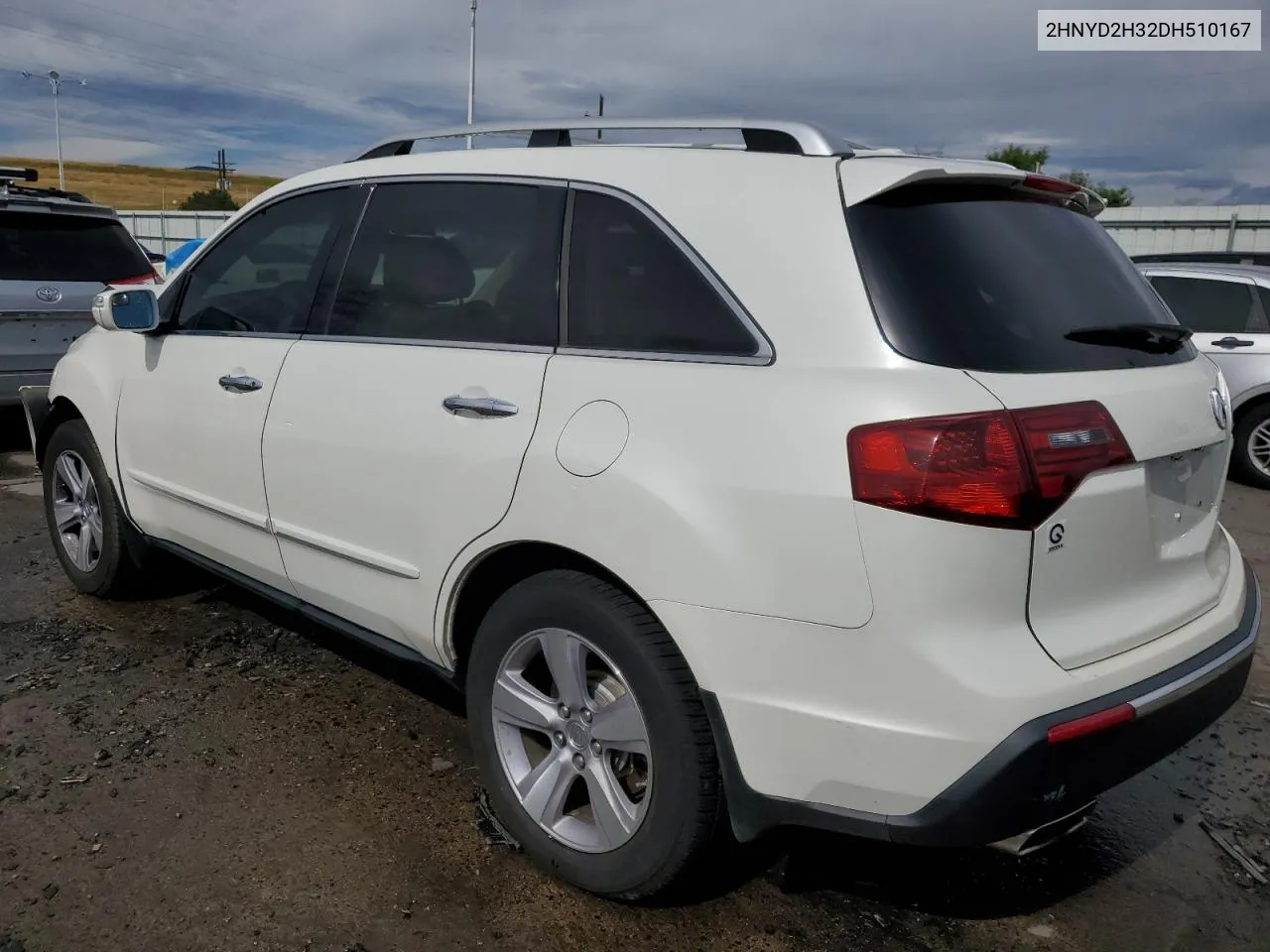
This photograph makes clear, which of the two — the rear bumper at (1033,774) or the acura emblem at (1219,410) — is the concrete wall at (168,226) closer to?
the acura emblem at (1219,410)

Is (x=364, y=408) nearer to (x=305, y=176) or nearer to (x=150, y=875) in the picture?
(x=305, y=176)

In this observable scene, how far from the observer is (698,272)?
235cm

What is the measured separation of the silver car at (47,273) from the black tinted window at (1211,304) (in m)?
7.89

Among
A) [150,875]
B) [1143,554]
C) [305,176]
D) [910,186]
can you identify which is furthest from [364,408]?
[1143,554]

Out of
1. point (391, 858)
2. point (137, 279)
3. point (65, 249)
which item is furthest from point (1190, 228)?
point (391, 858)

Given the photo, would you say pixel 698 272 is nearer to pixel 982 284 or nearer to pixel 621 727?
pixel 982 284

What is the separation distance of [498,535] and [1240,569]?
6.24 feet

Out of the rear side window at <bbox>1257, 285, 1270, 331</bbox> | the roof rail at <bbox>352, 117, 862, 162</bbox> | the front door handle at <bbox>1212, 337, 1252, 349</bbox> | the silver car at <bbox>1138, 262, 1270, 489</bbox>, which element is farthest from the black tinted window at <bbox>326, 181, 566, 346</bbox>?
the rear side window at <bbox>1257, 285, 1270, 331</bbox>

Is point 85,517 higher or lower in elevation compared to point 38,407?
lower

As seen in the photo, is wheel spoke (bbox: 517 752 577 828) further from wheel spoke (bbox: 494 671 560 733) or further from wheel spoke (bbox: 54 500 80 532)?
wheel spoke (bbox: 54 500 80 532)

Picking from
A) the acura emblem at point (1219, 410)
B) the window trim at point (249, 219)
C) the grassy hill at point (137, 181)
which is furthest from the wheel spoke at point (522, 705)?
the grassy hill at point (137, 181)

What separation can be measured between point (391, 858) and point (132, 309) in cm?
225

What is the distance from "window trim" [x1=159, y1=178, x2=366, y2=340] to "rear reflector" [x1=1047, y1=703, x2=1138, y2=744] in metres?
2.37

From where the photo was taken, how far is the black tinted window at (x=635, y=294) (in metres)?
2.31
